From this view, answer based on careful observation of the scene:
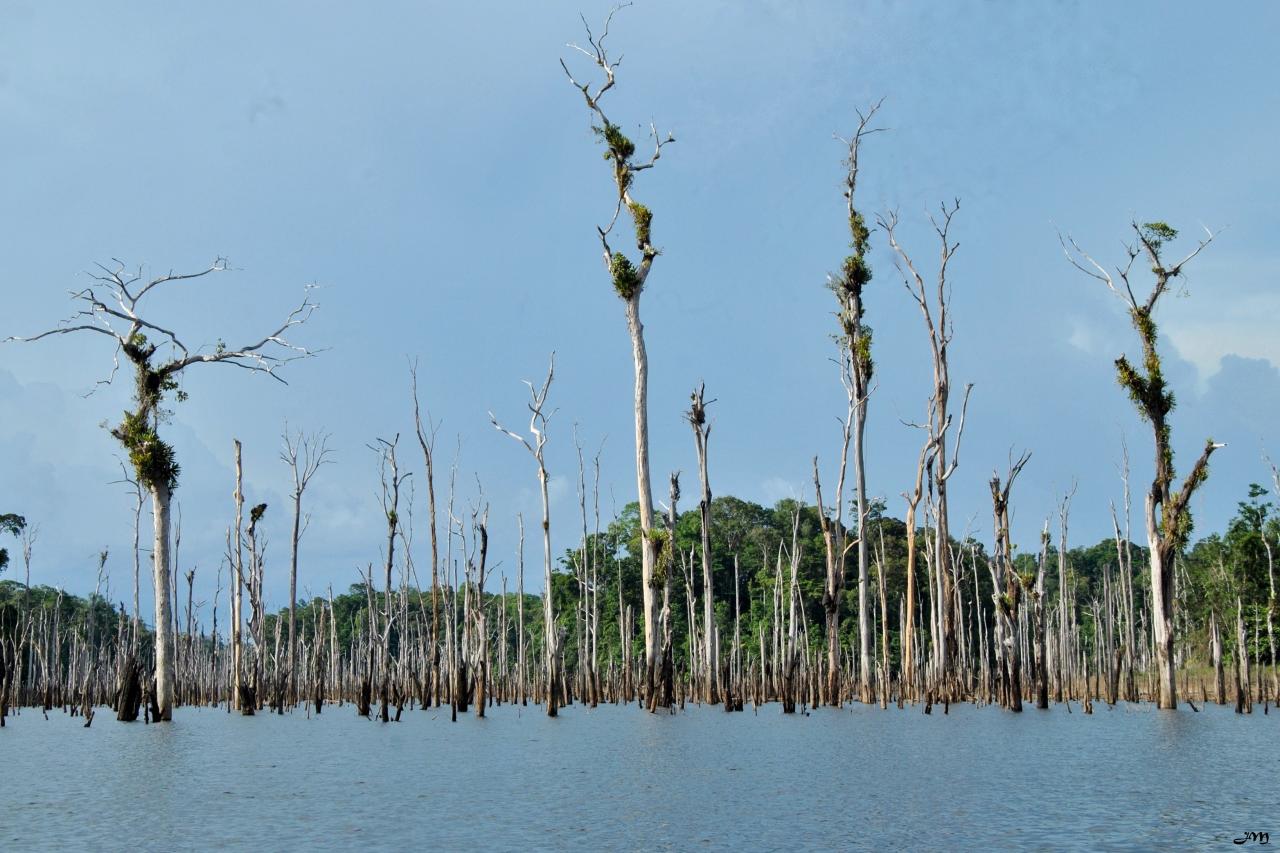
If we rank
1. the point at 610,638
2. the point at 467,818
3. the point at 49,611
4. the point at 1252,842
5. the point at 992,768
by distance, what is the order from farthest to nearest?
the point at 49,611 < the point at 610,638 < the point at 992,768 < the point at 467,818 < the point at 1252,842

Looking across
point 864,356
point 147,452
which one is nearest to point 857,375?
point 864,356

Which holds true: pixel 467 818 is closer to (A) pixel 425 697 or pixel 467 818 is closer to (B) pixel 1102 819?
(B) pixel 1102 819

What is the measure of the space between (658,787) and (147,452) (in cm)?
1512

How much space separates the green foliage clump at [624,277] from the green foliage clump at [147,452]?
10386 millimetres

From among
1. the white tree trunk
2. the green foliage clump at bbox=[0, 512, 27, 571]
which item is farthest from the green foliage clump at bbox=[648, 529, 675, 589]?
the green foliage clump at bbox=[0, 512, 27, 571]

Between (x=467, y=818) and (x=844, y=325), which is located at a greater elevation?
(x=844, y=325)

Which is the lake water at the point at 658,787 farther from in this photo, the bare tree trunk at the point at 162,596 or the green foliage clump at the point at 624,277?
the green foliage clump at the point at 624,277

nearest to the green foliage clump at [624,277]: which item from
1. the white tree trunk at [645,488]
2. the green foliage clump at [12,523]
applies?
the white tree trunk at [645,488]

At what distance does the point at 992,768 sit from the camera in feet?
48.8

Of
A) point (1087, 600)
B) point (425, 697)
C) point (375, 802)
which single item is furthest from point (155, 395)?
point (1087, 600)

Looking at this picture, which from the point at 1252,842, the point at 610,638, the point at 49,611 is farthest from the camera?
the point at 49,611

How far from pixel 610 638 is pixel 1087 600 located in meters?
38.1

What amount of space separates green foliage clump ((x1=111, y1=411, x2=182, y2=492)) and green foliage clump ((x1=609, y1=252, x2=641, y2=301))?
1039 cm

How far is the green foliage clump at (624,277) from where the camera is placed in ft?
89.6
